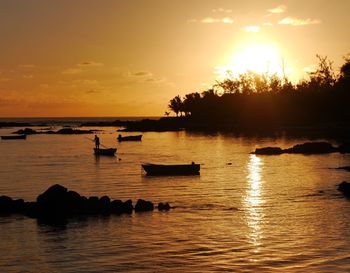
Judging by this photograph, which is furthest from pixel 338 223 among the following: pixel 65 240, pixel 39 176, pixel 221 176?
pixel 39 176

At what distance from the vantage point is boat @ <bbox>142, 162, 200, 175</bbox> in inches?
2098

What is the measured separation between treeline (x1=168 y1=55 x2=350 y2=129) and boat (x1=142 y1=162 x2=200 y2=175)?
81.4m

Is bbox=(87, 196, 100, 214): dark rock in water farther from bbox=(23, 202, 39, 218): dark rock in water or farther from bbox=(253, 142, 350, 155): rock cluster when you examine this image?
bbox=(253, 142, 350, 155): rock cluster

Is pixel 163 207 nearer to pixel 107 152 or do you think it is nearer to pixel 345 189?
pixel 345 189

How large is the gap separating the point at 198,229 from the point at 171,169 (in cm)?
2553

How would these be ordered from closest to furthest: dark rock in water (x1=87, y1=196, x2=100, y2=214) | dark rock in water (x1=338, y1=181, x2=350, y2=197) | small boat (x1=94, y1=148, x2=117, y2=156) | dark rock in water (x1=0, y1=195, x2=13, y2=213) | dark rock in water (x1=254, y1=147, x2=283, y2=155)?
dark rock in water (x1=87, y1=196, x2=100, y2=214)
dark rock in water (x1=0, y1=195, x2=13, y2=213)
dark rock in water (x1=338, y1=181, x2=350, y2=197)
dark rock in water (x1=254, y1=147, x2=283, y2=155)
small boat (x1=94, y1=148, x2=117, y2=156)

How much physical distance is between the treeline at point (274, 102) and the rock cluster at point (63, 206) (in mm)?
101911

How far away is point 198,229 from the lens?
2816 cm

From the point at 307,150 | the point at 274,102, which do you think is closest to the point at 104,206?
the point at 307,150

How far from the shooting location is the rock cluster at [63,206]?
106 ft

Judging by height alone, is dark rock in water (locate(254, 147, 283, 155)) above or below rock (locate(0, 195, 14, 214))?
above

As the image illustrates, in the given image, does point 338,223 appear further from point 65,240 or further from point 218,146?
point 218,146

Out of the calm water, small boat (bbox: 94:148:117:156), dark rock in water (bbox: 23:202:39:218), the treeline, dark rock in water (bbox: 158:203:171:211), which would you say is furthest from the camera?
the treeline

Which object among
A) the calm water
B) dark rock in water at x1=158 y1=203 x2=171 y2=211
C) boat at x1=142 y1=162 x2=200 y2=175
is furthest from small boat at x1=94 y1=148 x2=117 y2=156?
dark rock in water at x1=158 y1=203 x2=171 y2=211
